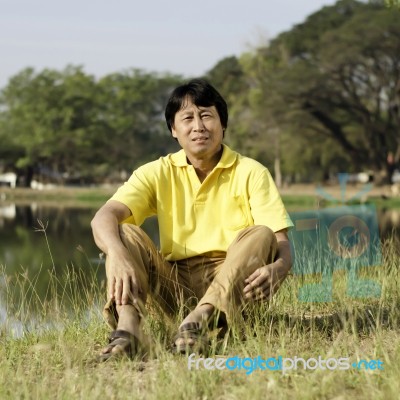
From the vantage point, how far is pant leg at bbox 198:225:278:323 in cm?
240

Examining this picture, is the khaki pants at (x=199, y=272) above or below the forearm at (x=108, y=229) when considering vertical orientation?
below

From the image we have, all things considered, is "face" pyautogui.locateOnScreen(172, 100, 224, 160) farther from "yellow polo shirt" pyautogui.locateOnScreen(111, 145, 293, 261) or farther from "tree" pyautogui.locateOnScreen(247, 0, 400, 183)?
"tree" pyautogui.locateOnScreen(247, 0, 400, 183)

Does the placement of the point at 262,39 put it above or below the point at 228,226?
above

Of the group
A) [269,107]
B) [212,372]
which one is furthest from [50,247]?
[269,107]

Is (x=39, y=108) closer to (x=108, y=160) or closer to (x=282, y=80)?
(x=108, y=160)

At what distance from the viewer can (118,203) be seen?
8.86 ft

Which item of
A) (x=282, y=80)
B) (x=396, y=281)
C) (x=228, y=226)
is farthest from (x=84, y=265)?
(x=282, y=80)

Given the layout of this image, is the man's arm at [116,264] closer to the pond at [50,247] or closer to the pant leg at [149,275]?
the pant leg at [149,275]

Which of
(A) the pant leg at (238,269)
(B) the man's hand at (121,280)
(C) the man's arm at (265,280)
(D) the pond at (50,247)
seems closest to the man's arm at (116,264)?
(B) the man's hand at (121,280)

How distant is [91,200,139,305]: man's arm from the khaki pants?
4 centimetres

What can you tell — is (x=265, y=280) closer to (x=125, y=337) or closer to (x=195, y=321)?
(x=195, y=321)

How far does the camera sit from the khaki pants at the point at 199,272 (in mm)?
2420

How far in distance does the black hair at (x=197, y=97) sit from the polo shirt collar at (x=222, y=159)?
4.7 inches

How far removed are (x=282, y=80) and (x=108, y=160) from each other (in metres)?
20.2
